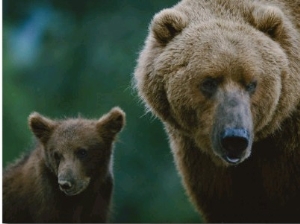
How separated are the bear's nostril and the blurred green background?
4.51ft

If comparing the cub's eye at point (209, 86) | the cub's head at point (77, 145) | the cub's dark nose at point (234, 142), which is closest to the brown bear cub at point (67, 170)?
the cub's head at point (77, 145)

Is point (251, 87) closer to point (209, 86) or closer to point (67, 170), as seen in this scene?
point (209, 86)

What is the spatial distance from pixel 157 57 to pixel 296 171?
956mm

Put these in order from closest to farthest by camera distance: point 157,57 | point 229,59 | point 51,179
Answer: point 229,59
point 157,57
point 51,179

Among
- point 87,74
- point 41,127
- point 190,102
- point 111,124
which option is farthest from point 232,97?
point 87,74

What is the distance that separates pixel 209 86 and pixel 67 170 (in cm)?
91

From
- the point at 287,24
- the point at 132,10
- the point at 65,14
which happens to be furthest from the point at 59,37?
the point at 287,24

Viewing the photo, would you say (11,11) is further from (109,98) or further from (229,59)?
(229,59)

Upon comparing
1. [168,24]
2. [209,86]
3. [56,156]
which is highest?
[168,24]

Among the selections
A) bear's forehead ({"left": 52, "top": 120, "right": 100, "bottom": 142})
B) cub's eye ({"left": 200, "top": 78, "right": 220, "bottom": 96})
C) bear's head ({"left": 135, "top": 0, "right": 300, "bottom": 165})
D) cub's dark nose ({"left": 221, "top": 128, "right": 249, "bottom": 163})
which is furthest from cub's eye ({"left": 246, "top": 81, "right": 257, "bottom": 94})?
bear's forehead ({"left": 52, "top": 120, "right": 100, "bottom": 142})

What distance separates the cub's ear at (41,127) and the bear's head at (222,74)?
64cm

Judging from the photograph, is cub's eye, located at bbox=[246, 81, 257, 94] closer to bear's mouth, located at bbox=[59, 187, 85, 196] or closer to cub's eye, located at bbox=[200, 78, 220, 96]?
cub's eye, located at bbox=[200, 78, 220, 96]

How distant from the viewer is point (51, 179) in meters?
4.70

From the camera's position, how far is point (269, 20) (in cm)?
428
